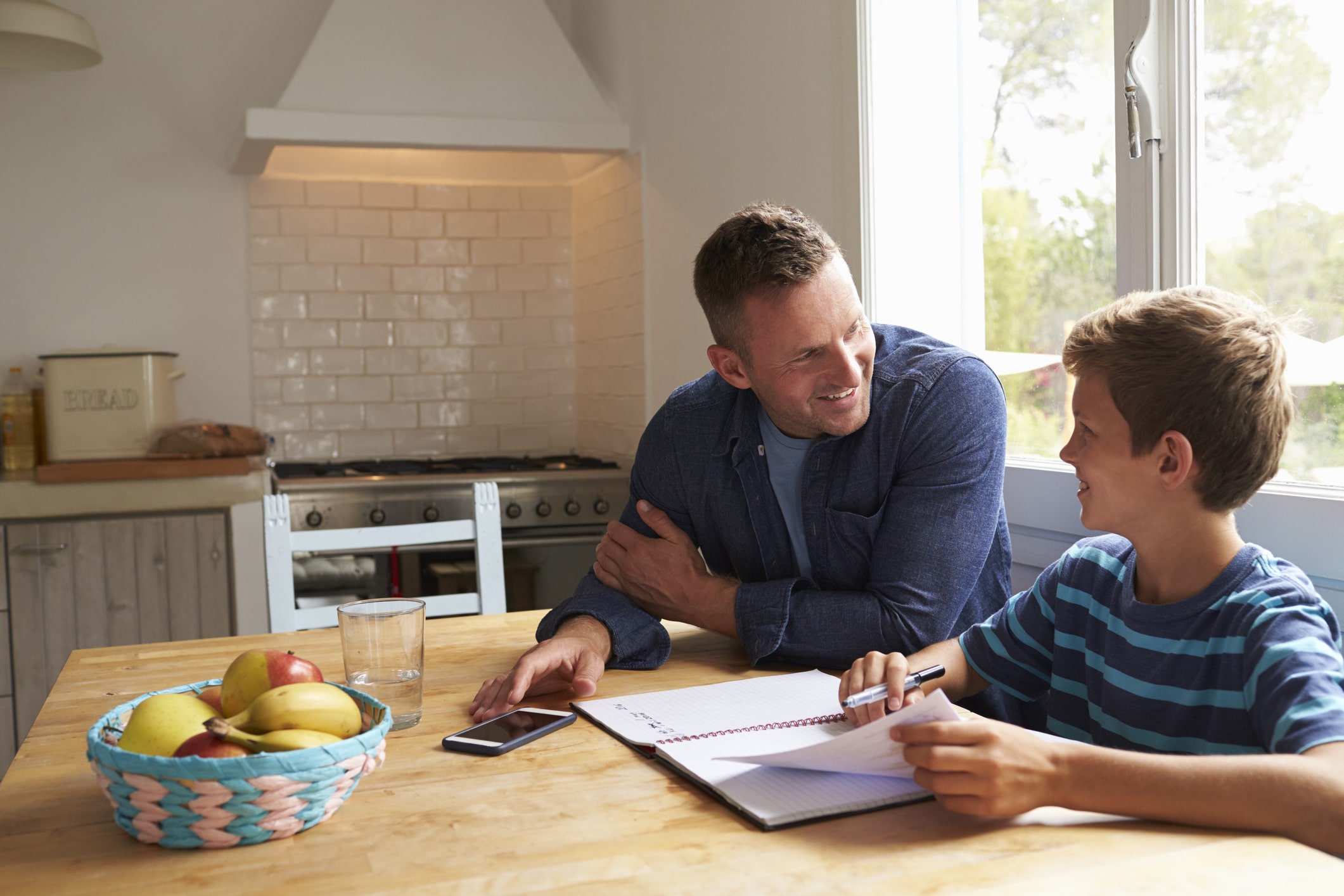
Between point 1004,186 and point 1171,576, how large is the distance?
1.33 meters

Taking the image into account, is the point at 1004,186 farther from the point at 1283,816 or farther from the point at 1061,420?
the point at 1283,816

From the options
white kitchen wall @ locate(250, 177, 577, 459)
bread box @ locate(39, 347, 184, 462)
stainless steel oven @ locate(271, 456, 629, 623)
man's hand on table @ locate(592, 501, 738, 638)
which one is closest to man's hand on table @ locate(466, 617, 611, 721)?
man's hand on table @ locate(592, 501, 738, 638)

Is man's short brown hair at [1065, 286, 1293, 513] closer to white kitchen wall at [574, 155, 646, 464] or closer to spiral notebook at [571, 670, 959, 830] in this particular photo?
spiral notebook at [571, 670, 959, 830]

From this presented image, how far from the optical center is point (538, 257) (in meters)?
4.31

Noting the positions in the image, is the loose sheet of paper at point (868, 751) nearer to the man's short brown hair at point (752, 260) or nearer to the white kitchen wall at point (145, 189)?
the man's short brown hair at point (752, 260)

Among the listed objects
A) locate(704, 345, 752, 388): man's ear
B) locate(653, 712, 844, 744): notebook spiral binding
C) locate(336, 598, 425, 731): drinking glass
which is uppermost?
locate(704, 345, 752, 388): man's ear

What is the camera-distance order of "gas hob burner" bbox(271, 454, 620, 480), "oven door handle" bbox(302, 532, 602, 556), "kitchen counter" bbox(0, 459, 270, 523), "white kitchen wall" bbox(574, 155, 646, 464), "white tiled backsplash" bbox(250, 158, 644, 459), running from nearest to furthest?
1. "kitchen counter" bbox(0, 459, 270, 523)
2. "oven door handle" bbox(302, 532, 602, 556)
3. "gas hob burner" bbox(271, 454, 620, 480)
4. "white kitchen wall" bbox(574, 155, 646, 464)
5. "white tiled backsplash" bbox(250, 158, 644, 459)

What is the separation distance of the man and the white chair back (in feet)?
1.31

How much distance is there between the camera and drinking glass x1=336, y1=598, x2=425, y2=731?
121cm

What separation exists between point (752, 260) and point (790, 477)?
34 centimetres

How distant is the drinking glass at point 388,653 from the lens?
3.96 ft

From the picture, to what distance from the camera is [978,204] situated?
240 cm

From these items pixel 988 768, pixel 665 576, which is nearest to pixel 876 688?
pixel 988 768

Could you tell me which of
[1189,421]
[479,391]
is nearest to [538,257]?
[479,391]
